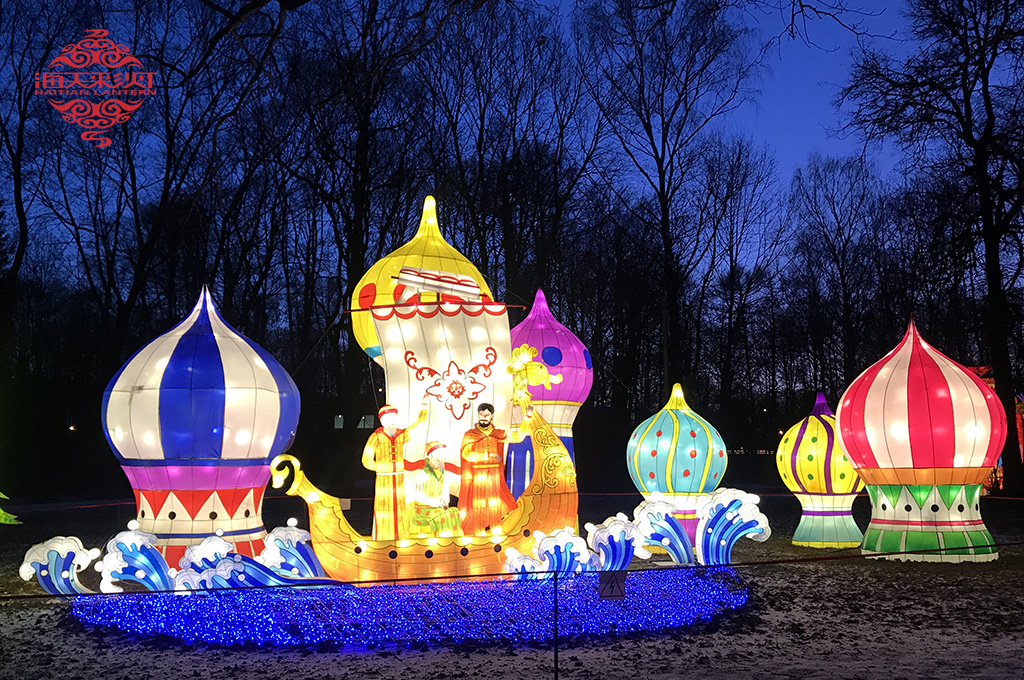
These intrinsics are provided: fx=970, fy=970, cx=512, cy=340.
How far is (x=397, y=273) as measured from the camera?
10453 mm

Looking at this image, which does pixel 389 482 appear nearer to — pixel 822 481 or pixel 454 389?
pixel 454 389

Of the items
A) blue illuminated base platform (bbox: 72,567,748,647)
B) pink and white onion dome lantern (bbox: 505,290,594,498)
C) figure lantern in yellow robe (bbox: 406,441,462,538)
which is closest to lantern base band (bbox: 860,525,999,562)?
pink and white onion dome lantern (bbox: 505,290,594,498)

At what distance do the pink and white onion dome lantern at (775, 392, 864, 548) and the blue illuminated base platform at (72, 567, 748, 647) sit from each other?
5.60 m

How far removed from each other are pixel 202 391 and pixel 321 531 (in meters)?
1.98

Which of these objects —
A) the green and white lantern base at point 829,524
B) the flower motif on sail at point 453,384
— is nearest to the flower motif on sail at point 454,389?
the flower motif on sail at point 453,384

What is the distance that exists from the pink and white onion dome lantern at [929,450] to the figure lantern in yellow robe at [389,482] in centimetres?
654

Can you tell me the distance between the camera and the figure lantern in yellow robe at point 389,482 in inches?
323

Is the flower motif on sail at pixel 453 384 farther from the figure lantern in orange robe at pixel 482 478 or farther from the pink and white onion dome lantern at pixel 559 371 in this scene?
the pink and white onion dome lantern at pixel 559 371

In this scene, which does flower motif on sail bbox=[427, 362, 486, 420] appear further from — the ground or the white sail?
the ground

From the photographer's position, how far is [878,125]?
488 inches

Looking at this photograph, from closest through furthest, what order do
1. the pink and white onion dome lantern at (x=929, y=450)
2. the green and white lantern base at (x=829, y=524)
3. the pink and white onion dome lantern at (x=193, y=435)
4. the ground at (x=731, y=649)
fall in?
the ground at (x=731, y=649)
the pink and white onion dome lantern at (x=193, y=435)
the pink and white onion dome lantern at (x=929, y=450)
the green and white lantern base at (x=829, y=524)

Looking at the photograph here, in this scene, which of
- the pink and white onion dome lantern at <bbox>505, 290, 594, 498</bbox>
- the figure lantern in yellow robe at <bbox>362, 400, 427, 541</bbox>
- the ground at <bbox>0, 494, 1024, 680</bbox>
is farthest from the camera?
the pink and white onion dome lantern at <bbox>505, 290, 594, 498</bbox>

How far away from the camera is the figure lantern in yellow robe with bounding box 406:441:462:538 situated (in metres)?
8.25

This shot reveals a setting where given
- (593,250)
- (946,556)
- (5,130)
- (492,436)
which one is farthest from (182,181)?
(946,556)
